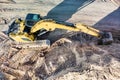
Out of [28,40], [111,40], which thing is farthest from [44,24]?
[111,40]

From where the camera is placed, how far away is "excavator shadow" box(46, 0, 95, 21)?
18.0 m

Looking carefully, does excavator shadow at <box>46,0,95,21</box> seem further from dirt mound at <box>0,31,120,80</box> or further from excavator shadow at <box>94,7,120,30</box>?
dirt mound at <box>0,31,120,80</box>

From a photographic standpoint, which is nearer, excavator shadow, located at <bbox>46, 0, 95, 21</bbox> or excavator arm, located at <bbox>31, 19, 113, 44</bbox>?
excavator arm, located at <bbox>31, 19, 113, 44</bbox>

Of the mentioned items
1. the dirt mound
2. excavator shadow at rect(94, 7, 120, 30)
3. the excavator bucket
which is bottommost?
the dirt mound

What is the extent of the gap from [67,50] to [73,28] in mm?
1233

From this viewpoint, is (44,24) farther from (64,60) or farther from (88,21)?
(88,21)

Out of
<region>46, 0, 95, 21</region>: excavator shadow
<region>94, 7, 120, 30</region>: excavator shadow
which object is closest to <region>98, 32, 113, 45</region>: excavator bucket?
<region>94, 7, 120, 30</region>: excavator shadow

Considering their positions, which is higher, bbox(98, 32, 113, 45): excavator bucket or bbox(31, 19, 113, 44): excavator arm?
bbox(31, 19, 113, 44): excavator arm

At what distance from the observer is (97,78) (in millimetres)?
12609

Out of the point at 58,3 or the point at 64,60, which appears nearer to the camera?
the point at 64,60

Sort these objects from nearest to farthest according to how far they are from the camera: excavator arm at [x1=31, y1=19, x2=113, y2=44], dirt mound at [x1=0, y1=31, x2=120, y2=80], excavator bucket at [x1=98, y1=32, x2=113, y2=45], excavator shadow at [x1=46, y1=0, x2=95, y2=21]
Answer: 1. dirt mound at [x1=0, y1=31, x2=120, y2=80]
2. excavator arm at [x1=31, y1=19, x2=113, y2=44]
3. excavator bucket at [x1=98, y1=32, x2=113, y2=45]
4. excavator shadow at [x1=46, y1=0, x2=95, y2=21]

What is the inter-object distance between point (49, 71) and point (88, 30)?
2868 millimetres

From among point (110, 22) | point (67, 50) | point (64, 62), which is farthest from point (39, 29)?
point (110, 22)

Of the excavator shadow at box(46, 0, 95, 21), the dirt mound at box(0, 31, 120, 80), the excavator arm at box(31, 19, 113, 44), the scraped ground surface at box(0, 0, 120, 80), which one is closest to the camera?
the dirt mound at box(0, 31, 120, 80)
